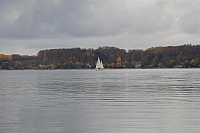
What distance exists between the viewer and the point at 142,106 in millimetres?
25188

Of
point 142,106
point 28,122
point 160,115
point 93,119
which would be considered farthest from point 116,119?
point 142,106

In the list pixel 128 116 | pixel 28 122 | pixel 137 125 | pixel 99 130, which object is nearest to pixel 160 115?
pixel 128 116

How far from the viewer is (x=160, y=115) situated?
20828 mm

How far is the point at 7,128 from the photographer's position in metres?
17.3

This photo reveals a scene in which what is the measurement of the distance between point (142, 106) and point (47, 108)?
19.8ft

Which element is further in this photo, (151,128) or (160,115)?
(160,115)

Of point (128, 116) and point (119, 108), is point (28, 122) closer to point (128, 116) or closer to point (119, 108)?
point (128, 116)

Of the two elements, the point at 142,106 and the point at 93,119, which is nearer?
the point at 93,119

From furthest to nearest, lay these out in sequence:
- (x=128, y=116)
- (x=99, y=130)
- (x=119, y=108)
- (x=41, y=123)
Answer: (x=119, y=108), (x=128, y=116), (x=41, y=123), (x=99, y=130)

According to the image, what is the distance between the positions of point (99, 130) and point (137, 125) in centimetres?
200

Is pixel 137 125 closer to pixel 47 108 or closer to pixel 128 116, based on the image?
pixel 128 116

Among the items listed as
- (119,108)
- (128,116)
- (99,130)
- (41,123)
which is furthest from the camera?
(119,108)

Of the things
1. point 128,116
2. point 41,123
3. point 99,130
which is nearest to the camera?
point 99,130

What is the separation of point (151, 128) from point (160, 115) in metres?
3.98
